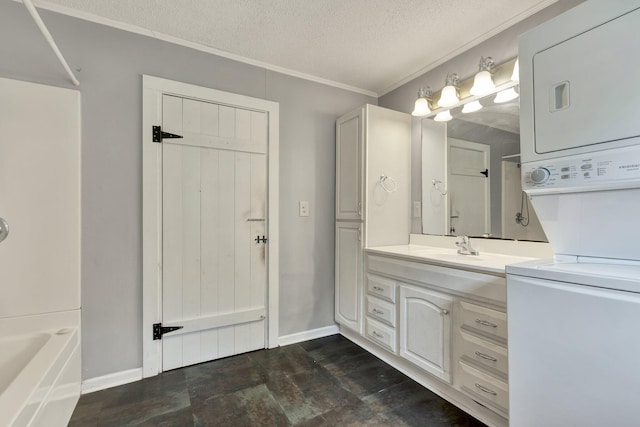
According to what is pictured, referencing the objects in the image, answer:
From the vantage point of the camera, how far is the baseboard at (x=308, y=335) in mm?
2350

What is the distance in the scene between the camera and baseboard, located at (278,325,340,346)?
7.71ft

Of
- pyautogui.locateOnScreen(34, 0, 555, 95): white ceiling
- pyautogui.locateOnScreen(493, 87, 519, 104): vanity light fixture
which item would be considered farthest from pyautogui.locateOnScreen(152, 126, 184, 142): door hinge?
pyautogui.locateOnScreen(493, 87, 519, 104): vanity light fixture

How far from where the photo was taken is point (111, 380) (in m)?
1.76

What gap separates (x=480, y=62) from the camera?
1.87m

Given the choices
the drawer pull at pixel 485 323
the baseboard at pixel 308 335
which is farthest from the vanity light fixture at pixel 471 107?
the baseboard at pixel 308 335

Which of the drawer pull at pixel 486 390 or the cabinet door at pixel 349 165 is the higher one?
the cabinet door at pixel 349 165

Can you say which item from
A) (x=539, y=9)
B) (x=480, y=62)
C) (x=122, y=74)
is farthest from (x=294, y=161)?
(x=539, y=9)

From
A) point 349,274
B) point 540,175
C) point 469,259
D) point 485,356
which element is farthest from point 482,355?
point 349,274

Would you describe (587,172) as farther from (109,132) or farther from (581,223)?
(109,132)

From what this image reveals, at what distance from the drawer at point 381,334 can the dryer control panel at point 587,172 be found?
4.19 feet

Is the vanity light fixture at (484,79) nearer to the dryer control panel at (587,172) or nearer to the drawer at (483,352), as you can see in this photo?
the dryer control panel at (587,172)

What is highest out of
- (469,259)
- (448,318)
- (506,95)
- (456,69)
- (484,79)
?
(456,69)

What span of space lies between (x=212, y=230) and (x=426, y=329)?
1.60 metres

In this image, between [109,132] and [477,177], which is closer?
[109,132]
